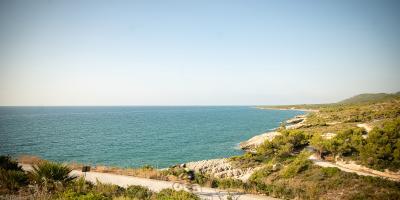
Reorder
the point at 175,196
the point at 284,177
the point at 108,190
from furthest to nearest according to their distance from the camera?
the point at 284,177 < the point at 108,190 < the point at 175,196

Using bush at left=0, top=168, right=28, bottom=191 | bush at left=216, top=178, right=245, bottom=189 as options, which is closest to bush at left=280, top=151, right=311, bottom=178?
bush at left=216, top=178, right=245, bottom=189

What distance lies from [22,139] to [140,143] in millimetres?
27682

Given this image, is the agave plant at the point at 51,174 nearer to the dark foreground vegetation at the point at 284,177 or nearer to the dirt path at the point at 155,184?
the dark foreground vegetation at the point at 284,177

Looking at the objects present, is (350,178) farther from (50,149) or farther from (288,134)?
(50,149)

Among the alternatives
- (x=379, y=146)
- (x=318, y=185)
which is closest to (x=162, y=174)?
(x=318, y=185)

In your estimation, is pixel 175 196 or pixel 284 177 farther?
pixel 284 177

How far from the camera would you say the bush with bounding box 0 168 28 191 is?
1070 cm

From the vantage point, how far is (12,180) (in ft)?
36.3

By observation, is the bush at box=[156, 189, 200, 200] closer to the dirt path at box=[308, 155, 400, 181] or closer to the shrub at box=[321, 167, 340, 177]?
the shrub at box=[321, 167, 340, 177]

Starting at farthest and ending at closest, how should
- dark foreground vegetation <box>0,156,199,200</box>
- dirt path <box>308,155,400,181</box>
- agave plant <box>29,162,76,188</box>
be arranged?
dirt path <box>308,155,400,181</box>, agave plant <box>29,162,76,188</box>, dark foreground vegetation <box>0,156,199,200</box>

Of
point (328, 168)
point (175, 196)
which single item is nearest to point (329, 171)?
point (328, 168)

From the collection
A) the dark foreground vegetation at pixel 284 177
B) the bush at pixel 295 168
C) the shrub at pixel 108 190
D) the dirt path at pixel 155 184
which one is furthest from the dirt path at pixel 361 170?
the shrub at pixel 108 190

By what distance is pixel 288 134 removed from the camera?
33219 millimetres

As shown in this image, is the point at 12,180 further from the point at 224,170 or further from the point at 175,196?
the point at 224,170
